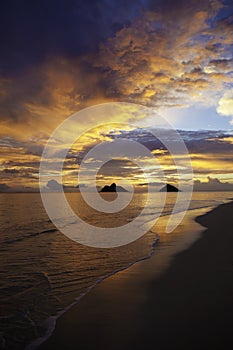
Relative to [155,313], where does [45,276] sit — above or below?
below

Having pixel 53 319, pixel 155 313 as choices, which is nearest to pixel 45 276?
pixel 53 319

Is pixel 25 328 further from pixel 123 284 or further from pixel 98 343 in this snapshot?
pixel 123 284

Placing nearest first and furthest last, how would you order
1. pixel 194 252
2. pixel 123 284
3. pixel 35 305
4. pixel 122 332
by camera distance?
pixel 122 332 → pixel 35 305 → pixel 123 284 → pixel 194 252

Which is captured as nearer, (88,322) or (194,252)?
(88,322)

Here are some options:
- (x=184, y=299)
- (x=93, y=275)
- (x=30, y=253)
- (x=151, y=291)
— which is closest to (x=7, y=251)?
(x=30, y=253)

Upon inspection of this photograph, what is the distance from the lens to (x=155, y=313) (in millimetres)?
7484

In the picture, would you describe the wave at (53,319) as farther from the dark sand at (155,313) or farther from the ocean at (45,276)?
the dark sand at (155,313)

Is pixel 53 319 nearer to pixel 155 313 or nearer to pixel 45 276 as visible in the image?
pixel 155 313

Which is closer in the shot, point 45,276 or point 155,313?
point 155,313

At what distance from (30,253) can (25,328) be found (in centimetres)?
1005

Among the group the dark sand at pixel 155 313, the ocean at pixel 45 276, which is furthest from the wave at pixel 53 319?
the dark sand at pixel 155 313

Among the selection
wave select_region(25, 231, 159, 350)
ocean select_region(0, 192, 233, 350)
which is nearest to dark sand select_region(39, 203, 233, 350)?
wave select_region(25, 231, 159, 350)

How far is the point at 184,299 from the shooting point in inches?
328

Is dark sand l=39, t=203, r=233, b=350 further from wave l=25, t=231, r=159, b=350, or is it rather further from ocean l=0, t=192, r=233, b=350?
ocean l=0, t=192, r=233, b=350
